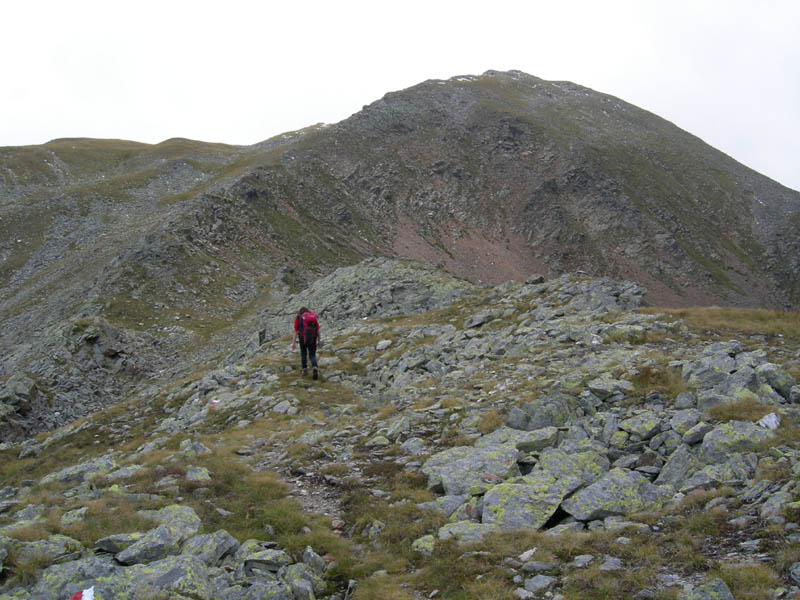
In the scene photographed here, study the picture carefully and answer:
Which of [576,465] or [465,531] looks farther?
[576,465]

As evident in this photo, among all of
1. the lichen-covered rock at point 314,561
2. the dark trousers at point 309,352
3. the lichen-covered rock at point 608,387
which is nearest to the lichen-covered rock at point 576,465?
the lichen-covered rock at point 608,387

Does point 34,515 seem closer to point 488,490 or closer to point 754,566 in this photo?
point 488,490

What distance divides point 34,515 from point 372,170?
94.6m

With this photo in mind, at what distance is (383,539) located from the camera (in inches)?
372

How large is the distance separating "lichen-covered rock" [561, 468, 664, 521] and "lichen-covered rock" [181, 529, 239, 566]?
608 centimetres

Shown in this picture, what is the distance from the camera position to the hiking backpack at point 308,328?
2169 cm

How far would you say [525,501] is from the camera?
372 inches

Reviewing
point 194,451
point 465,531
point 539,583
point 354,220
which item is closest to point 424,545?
point 465,531

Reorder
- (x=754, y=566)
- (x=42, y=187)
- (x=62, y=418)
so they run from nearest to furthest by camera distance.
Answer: (x=754, y=566) < (x=62, y=418) < (x=42, y=187)

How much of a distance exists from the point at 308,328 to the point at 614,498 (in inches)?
595

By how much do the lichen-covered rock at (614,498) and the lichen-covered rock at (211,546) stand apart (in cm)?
608

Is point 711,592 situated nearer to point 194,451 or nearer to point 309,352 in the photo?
point 194,451

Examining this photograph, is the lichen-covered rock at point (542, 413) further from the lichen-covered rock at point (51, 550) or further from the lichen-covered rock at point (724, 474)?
the lichen-covered rock at point (51, 550)

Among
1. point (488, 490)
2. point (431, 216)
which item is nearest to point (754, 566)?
point (488, 490)
